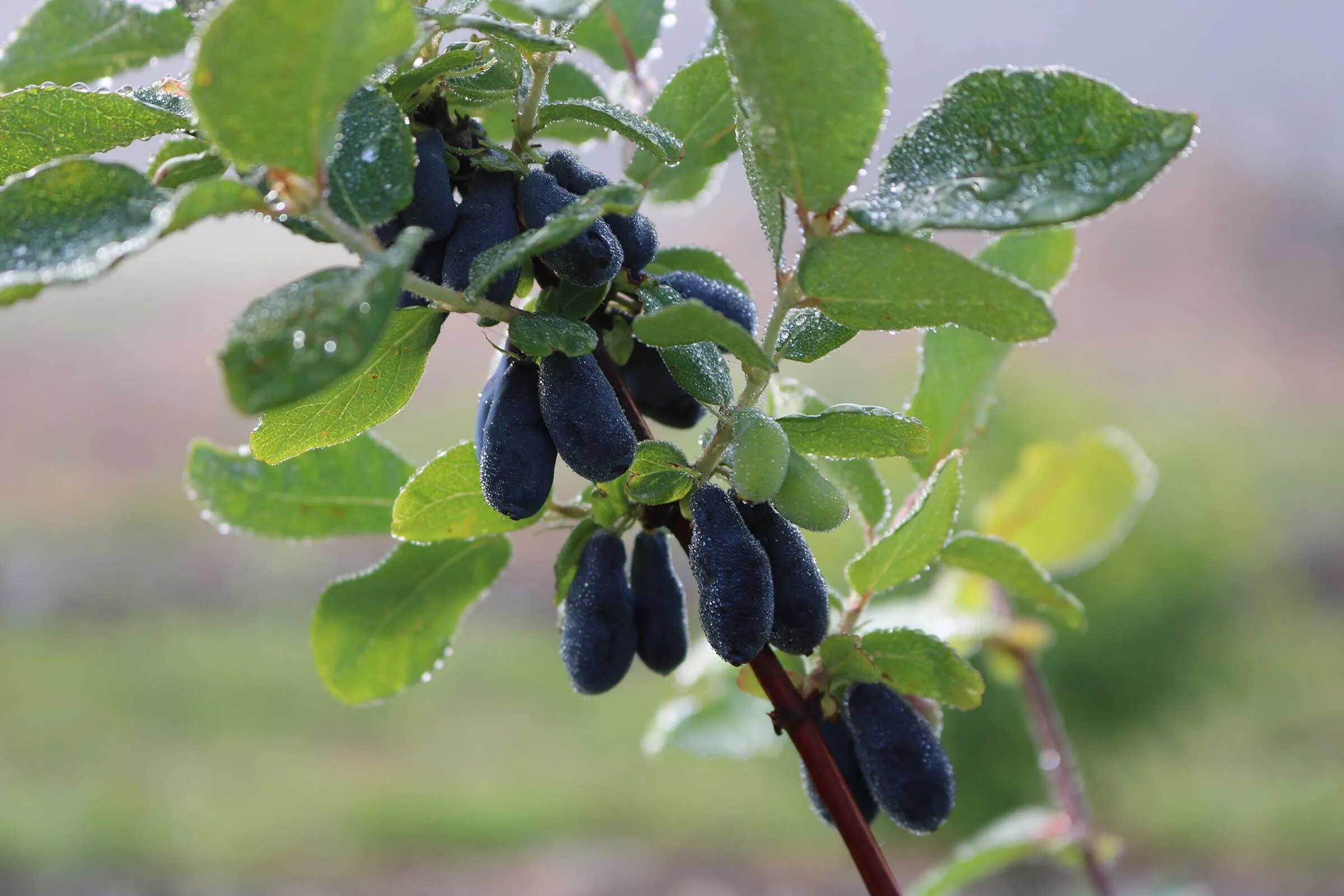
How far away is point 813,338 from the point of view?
0.31 meters

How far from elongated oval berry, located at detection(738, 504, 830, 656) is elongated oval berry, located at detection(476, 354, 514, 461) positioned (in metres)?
0.08

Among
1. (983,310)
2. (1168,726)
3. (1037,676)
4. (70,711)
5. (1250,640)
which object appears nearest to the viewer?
(983,310)

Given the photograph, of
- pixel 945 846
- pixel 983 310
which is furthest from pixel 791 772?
pixel 983 310

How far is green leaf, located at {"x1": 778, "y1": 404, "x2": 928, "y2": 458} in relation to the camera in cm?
31

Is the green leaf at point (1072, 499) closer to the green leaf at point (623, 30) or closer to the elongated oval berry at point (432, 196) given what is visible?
the green leaf at point (623, 30)

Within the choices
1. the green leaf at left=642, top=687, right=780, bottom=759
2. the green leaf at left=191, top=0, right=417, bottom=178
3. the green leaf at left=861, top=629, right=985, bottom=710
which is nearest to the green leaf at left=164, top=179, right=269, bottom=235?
the green leaf at left=191, top=0, right=417, bottom=178

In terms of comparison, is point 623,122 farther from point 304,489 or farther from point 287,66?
point 304,489

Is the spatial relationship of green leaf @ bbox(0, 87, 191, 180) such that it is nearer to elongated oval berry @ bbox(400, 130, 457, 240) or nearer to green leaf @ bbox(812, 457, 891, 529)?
elongated oval berry @ bbox(400, 130, 457, 240)

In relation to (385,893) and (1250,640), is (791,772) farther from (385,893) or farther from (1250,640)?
(1250,640)

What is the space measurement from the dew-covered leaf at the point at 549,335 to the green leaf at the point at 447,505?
68mm

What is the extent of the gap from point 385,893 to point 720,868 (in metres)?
0.74

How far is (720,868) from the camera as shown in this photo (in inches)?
99.0

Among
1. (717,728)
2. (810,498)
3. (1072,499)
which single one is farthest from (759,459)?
(1072,499)

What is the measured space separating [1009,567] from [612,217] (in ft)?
0.67
